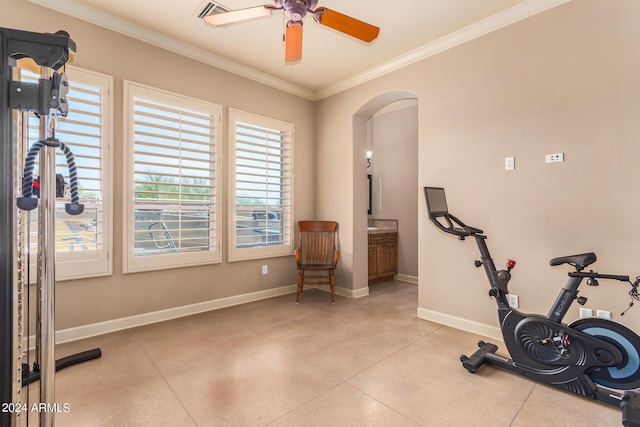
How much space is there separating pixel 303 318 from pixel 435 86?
2.92 m

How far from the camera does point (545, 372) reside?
2070 mm

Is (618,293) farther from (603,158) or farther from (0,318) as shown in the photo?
(0,318)

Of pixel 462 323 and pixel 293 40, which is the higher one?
pixel 293 40

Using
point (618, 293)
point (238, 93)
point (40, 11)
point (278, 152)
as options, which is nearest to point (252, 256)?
point (278, 152)

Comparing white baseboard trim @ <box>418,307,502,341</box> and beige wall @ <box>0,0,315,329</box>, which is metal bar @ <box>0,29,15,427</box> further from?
white baseboard trim @ <box>418,307,502,341</box>

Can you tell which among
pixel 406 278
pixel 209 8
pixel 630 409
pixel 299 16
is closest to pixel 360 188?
pixel 406 278

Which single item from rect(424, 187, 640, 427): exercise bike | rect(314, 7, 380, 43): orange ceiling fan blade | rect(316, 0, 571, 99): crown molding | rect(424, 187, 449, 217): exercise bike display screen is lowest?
rect(424, 187, 640, 427): exercise bike

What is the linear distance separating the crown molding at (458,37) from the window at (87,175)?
112 inches

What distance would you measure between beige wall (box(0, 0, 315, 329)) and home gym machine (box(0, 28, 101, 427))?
74.6 inches

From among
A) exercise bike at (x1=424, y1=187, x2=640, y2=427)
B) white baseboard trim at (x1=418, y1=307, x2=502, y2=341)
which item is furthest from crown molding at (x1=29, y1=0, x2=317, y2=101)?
exercise bike at (x1=424, y1=187, x2=640, y2=427)

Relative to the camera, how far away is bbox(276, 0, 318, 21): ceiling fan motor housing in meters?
2.04

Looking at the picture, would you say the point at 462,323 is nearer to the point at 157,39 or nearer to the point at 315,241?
the point at 315,241

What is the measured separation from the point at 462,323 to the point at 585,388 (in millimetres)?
1191

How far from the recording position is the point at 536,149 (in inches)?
104
